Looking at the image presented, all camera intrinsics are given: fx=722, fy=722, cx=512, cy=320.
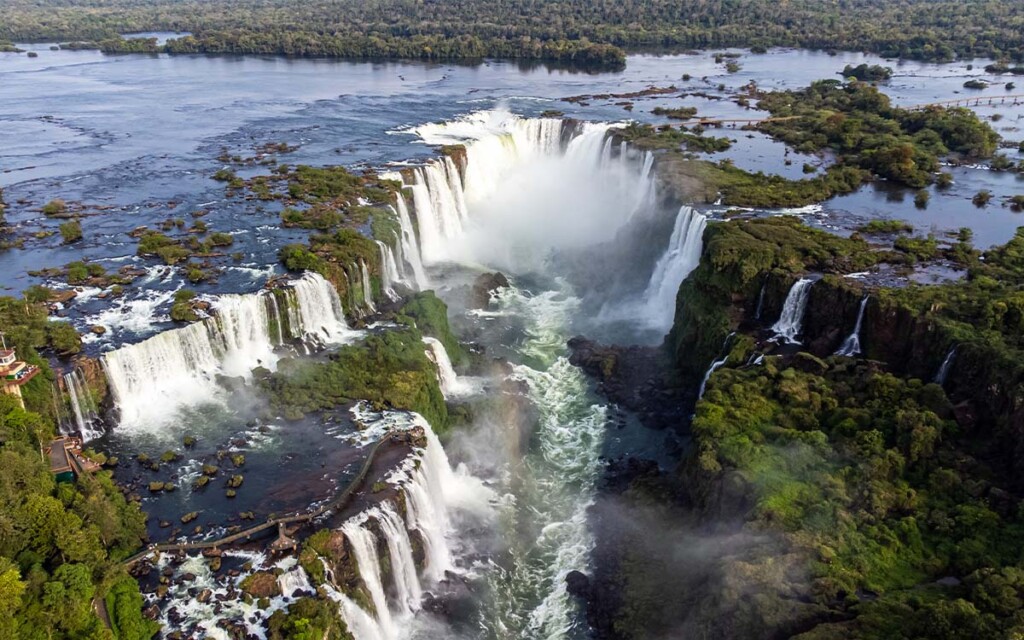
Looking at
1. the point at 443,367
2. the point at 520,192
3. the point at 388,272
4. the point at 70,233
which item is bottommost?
the point at 443,367

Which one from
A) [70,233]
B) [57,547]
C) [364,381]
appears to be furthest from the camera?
[70,233]

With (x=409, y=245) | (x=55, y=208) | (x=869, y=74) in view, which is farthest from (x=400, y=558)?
(x=869, y=74)

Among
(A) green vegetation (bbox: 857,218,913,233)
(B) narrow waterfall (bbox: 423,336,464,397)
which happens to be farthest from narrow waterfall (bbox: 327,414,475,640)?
(A) green vegetation (bbox: 857,218,913,233)

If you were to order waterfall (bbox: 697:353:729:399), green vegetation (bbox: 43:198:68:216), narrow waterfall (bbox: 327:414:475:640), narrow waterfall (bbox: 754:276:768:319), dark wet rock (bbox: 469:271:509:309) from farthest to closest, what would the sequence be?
dark wet rock (bbox: 469:271:509:309)
green vegetation (bbox: 43:198:68:216)
narrow waterfall (bbox: 754:276:768:319)
waterfall (bbox: 697:353:729:399)
narrow waterfall (bbox: 327:414:475:640)

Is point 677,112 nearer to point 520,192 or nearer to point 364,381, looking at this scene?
point 520,192

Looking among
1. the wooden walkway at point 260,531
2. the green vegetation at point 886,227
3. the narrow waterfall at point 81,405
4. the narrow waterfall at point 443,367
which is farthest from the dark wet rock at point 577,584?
the green vegetation at point 886,227

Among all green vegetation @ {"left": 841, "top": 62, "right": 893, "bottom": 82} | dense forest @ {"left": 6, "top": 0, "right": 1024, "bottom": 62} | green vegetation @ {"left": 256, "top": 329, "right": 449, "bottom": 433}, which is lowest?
green vegetation @ {"left": 256, "top": 329, "right": 449, "bottom": 433}

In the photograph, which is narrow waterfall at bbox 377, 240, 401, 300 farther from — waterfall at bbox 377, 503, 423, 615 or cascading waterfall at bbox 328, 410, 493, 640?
waterfall at bbox 377, 503, 423, 615
